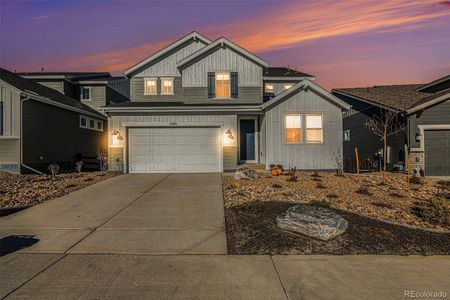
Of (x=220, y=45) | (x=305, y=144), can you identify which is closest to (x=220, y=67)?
(x=220, y=45)

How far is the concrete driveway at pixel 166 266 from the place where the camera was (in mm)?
4102

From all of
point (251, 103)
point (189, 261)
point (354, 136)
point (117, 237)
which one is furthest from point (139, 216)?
point (354, 136)

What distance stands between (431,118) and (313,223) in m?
13.3

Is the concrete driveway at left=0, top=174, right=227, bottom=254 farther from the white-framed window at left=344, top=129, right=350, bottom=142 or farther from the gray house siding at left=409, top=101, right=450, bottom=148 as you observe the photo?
the white-framed window at left=344, top=129, right=350, bottom=142

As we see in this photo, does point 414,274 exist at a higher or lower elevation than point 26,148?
lower

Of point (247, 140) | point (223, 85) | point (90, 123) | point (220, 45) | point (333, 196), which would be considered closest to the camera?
point (333, 196)

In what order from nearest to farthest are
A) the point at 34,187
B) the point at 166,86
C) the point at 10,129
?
the point at 34,187, the point at 10,129, the point at 166,86

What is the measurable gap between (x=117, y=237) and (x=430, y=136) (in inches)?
641

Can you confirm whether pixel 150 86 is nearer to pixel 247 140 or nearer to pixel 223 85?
pixel 223 85

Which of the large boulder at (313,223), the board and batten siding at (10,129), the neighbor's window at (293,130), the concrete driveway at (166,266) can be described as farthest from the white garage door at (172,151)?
the large boulder at (313,223)

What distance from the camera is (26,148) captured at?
1492 cm

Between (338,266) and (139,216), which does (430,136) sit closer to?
(338,266)

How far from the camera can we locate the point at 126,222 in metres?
7.30

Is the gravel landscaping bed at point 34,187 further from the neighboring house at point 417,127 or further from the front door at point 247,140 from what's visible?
the neighboring house at point 417,127
